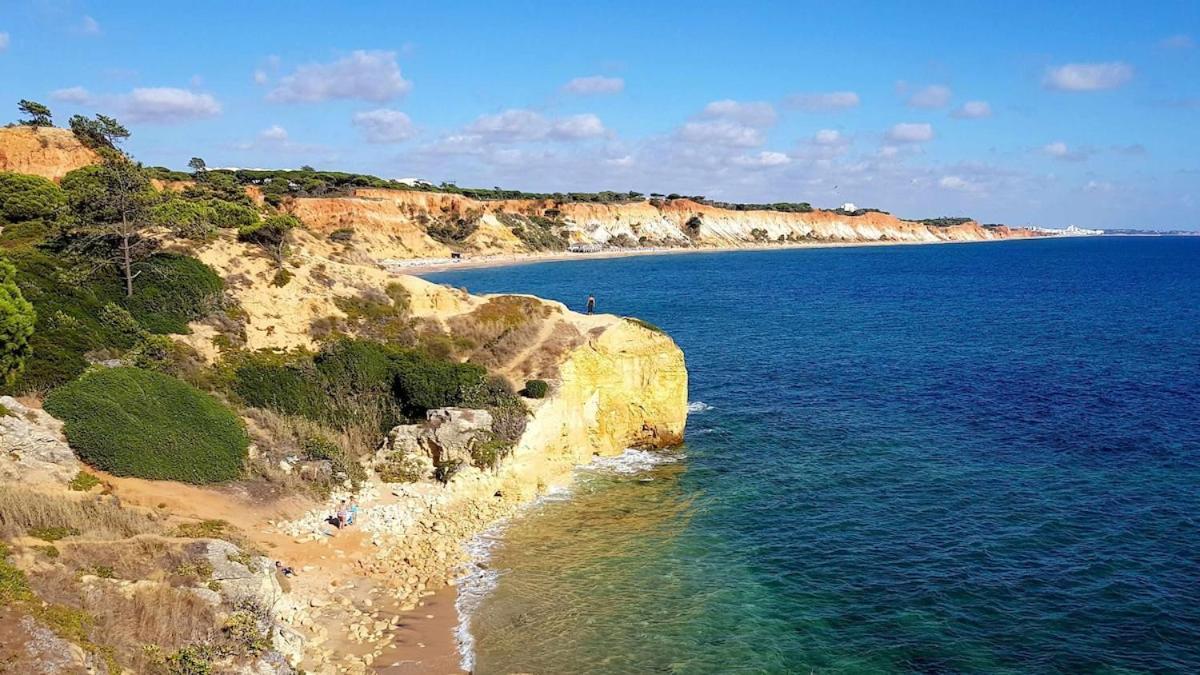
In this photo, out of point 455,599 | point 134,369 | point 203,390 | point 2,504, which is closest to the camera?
point 2,504

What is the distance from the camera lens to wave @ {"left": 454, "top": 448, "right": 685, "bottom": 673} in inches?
687

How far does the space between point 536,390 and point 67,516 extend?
647 inches

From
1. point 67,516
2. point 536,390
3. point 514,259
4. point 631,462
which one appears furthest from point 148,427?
point 514,259

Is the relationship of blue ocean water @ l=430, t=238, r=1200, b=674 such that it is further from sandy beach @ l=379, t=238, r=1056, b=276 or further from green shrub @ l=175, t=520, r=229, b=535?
sandy beach @ l=379, t=238, r=1056, b=276

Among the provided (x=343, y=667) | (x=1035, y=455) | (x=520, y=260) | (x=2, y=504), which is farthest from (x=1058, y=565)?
(x=520, y=260)

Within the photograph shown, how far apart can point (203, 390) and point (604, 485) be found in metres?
15.4

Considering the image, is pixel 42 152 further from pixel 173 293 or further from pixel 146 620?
pixel 146 620

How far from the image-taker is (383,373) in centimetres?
3005

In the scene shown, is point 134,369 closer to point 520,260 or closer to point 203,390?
point 203,390

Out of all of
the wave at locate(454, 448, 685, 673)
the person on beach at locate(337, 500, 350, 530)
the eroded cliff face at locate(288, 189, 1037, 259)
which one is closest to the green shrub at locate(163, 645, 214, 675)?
the wave at locate(454, 448, 685, 673)

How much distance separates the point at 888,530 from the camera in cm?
2297

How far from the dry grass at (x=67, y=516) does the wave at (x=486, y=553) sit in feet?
25.6

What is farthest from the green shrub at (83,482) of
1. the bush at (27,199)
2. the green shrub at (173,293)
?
the bush at (27,199)

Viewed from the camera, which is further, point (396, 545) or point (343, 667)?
point (396, 545)
